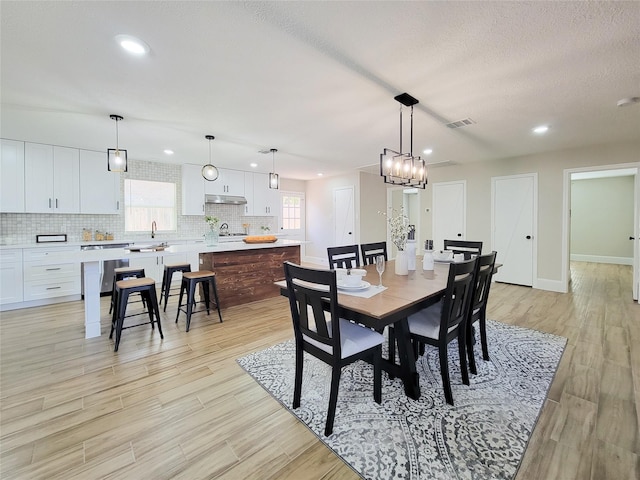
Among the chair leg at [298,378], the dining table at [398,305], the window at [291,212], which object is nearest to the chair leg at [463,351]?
the dining table at [398,305]

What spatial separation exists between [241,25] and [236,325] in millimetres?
2924

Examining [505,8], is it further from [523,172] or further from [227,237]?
[227,237]

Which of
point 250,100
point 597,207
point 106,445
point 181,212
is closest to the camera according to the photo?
point 106,445

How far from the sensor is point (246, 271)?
4254 millimetres

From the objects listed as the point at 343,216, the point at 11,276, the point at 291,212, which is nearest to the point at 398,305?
the point at 11,276

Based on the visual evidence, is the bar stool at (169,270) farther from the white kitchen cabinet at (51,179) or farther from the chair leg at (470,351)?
the chair leg at (470,351)

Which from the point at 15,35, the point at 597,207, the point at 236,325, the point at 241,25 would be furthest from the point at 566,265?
the point at 15,35

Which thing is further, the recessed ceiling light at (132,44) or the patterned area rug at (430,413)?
the recessed ceiling light at (132,44)

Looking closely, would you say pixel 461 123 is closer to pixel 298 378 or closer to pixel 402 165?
pixel 402 165

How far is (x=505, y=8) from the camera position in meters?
1.64

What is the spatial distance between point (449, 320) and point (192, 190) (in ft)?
17.9

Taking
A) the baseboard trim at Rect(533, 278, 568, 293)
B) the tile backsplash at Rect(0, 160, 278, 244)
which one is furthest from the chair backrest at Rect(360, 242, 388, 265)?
the tile backsplash at Rect(0, 160, 278, 244)

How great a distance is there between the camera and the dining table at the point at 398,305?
5.25 feet

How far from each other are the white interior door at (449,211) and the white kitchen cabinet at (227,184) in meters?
4.46
